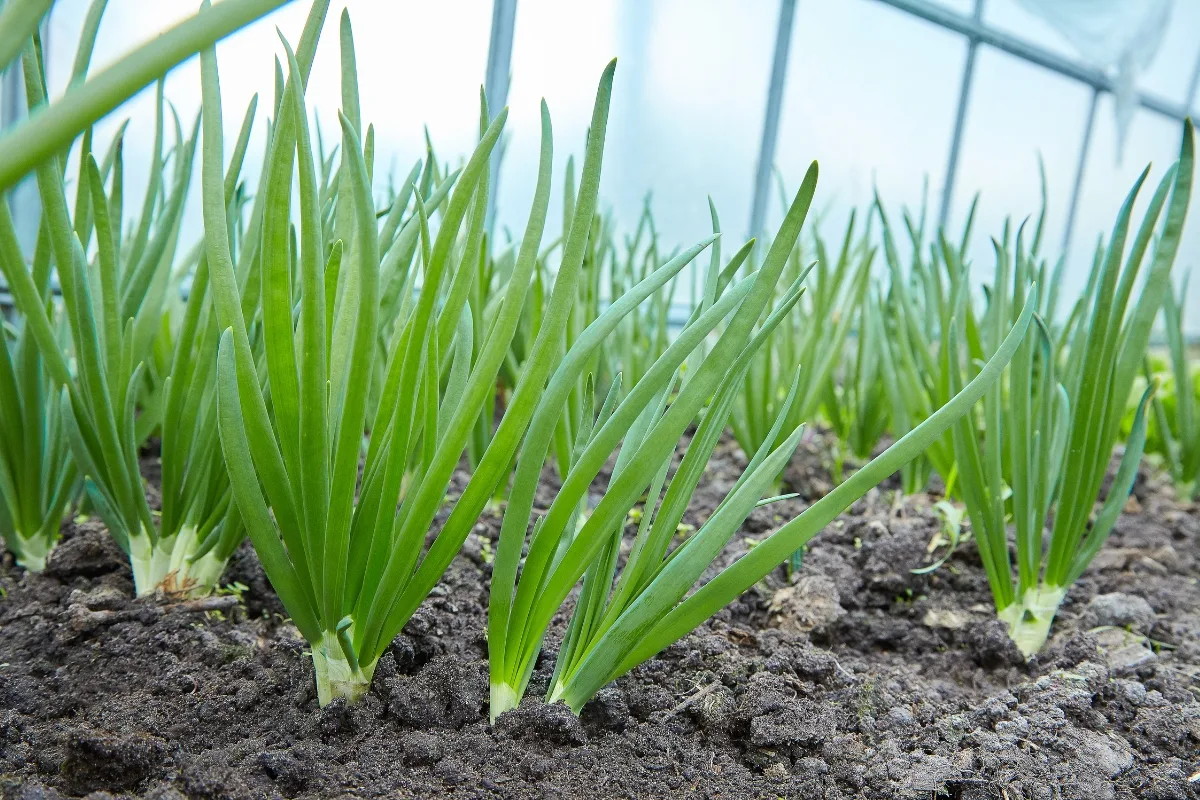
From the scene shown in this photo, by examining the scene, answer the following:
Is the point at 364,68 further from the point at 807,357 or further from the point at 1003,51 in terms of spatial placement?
the point at 1003,51

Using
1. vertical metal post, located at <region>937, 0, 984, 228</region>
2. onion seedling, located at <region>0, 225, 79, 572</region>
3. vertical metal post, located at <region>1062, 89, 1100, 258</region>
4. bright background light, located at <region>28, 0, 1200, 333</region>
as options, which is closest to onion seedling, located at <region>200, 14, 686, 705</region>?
onion seedling, located at <region>0, 225, 79, 572</region>

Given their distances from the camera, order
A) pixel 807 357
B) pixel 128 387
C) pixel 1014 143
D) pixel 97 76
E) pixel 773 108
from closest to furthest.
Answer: pixel 97 76, pixel 128 387, pixel 807 357, pixel 773 108, pixel 1014 143

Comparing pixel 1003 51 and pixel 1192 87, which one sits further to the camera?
pixel 1192 87

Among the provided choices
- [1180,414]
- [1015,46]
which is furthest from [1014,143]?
[1180,414]

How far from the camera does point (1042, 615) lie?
0.81m

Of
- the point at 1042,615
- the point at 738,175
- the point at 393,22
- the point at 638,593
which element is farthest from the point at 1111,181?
the point at 638,593

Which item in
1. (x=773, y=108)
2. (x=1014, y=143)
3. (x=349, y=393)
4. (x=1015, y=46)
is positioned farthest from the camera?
(x=1014, y=143)

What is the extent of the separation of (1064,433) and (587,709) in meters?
0.54

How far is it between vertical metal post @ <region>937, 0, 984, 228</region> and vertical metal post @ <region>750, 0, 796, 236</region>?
930 mm

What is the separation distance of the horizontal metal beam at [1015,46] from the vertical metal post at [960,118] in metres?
0.05

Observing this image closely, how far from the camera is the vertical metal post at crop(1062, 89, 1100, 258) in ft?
15.1

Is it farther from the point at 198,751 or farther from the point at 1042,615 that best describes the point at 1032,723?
the point at 198,751

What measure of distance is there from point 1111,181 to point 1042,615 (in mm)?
5330

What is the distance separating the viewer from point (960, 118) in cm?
377
